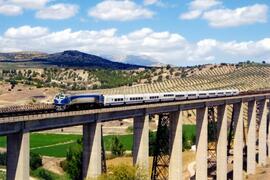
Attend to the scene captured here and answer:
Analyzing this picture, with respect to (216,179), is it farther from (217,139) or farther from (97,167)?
(97,167)

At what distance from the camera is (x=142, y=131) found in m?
52.4

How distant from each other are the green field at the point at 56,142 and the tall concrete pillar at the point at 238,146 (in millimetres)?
41875

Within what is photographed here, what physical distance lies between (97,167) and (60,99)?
6.92m

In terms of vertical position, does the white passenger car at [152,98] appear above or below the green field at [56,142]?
above

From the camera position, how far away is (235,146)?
3071 inches

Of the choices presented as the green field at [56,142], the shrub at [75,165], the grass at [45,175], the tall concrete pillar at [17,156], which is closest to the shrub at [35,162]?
the grass at [45,175]

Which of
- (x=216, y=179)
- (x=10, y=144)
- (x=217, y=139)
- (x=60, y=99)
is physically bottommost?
(x=216, y=179)

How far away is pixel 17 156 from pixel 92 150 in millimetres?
9266

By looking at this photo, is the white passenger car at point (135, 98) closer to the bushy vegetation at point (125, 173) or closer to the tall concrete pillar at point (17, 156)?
the bushy vegetation at point (125, 173)

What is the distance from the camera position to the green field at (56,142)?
11576 centimetres

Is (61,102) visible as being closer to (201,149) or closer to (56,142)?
(201,149)

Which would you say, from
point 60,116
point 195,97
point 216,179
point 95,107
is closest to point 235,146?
point 216,179

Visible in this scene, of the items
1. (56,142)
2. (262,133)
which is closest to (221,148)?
(262,133)

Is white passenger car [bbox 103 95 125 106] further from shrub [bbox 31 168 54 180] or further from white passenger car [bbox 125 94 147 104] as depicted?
shrub [bbox 31 168 54 180]
